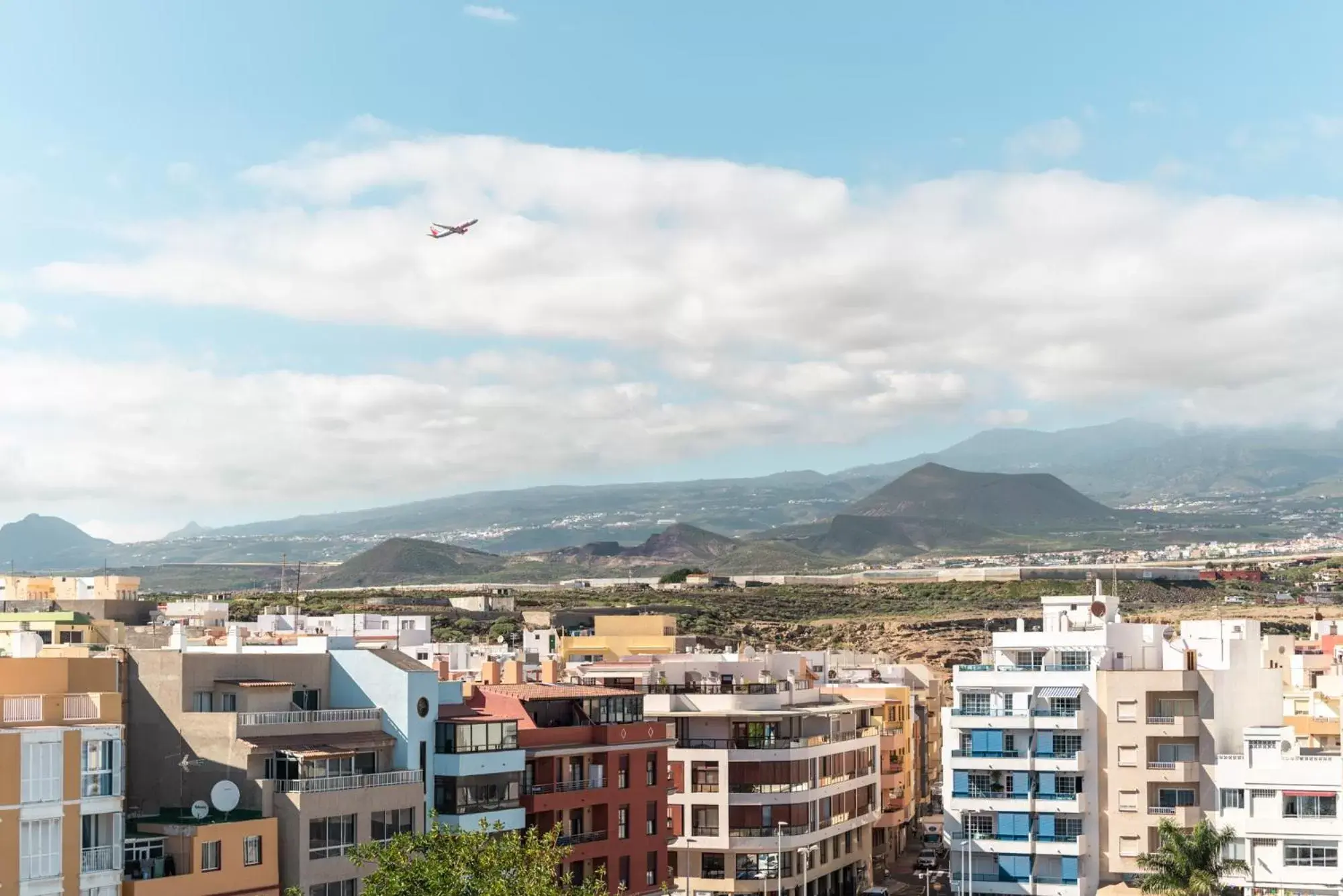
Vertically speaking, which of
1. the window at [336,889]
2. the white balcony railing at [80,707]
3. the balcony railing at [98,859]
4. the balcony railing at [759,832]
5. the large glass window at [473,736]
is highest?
the white balcony railing at [80,707]

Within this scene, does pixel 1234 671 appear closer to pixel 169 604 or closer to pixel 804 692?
pixel 804 692

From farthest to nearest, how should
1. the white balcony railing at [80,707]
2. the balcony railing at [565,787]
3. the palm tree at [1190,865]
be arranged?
the palm tree at [1190,865] → the balcony railing at [565,787] → the white balcony railing at [80,707]

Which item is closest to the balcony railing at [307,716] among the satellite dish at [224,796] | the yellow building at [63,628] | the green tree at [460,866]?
the satellite dish at [224,796]

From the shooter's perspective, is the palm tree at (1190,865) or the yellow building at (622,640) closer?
the palm tree at (1190,865)

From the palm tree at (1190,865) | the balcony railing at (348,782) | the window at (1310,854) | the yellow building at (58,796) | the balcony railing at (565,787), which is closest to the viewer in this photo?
the yellow building at (58,796)

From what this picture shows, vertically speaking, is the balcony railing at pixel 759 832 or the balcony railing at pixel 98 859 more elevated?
the balcony railing at pixel 98 859

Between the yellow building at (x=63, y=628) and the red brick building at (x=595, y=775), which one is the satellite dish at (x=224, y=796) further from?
the yellow building at (x=63, y=628)

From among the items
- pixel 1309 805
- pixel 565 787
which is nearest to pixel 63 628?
pixel 565 787
